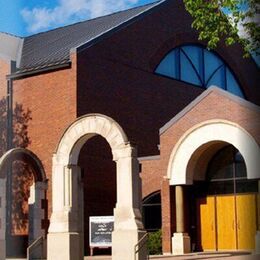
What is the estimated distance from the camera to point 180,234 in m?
25.6

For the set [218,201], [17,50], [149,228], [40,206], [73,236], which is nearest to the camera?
[73,236]

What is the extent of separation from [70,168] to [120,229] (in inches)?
119

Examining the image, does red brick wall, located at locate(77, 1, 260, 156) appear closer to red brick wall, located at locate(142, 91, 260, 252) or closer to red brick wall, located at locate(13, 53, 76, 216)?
red brick wall, located at locate(13, 53, 76, 216)

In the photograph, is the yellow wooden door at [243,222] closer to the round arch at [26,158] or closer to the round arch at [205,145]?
the round arch at [205,145]

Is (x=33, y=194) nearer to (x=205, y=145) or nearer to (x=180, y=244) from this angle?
(x=180, y=244)

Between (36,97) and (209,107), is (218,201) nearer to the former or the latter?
(209,107)

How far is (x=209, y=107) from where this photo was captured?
25141mm

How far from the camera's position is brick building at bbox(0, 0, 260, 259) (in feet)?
78.9

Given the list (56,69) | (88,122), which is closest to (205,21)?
(88,122)

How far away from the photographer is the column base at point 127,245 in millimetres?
18422

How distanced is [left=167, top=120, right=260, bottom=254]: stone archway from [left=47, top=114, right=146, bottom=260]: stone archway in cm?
586

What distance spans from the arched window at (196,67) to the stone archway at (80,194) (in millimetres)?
13438

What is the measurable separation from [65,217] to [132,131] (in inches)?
451

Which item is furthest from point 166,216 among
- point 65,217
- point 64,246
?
point 64,246
